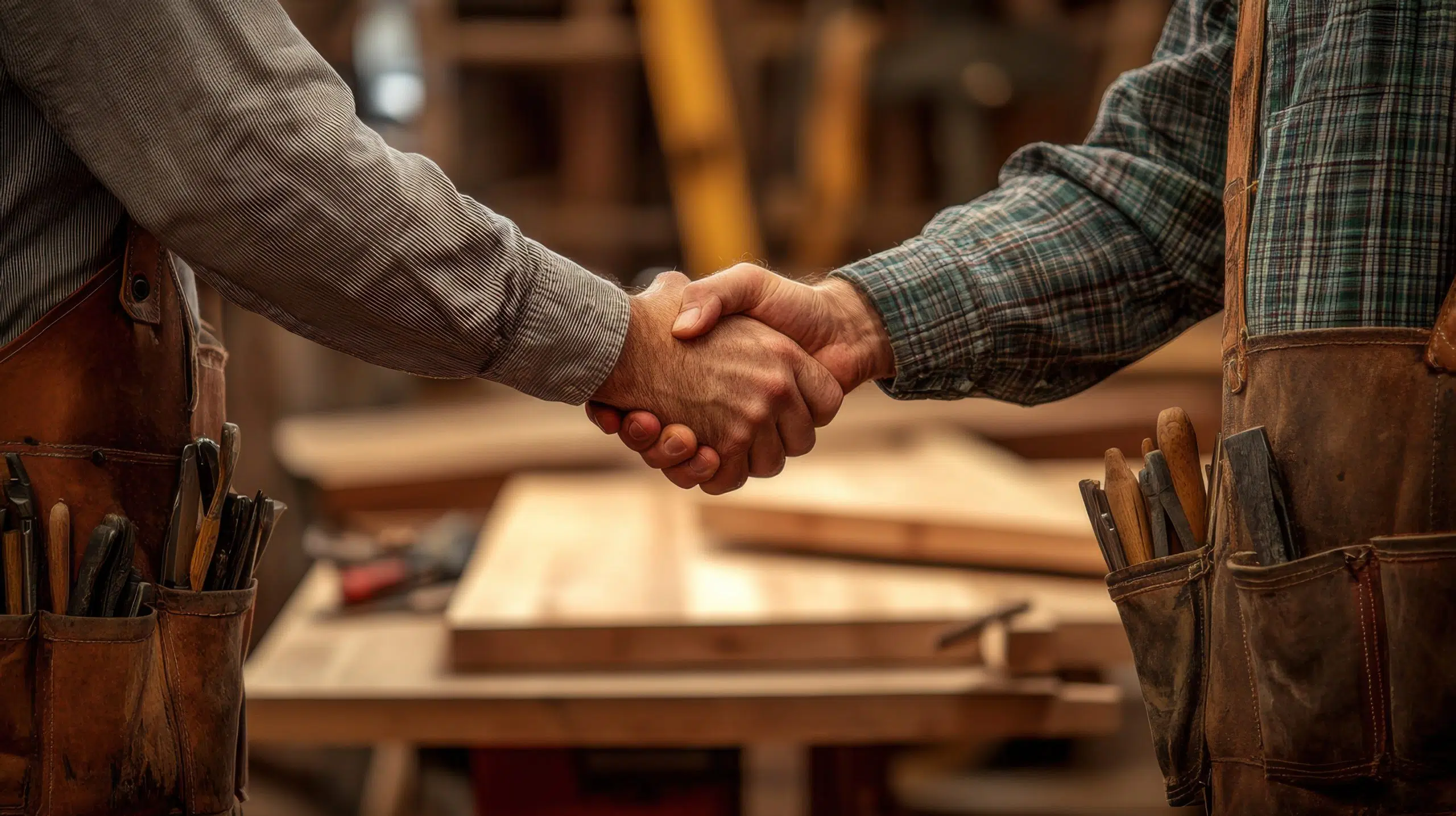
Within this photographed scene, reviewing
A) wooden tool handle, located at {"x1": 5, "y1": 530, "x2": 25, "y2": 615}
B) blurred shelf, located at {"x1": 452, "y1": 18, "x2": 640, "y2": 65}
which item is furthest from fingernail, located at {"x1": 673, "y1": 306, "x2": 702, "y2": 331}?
blurred shelf, located at {"x1": 452, "y1": 18, "x2": 640, "y2": 65}

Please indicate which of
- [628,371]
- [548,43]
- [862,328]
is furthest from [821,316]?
[548,43]

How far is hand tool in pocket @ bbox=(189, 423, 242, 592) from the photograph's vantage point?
Answer: 4.58 feet

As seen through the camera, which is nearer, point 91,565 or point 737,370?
point 91,565

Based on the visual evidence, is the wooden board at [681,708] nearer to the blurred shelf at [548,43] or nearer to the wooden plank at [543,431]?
the wooden plank at [543,431]

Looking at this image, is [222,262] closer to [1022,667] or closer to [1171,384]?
[1022,667]

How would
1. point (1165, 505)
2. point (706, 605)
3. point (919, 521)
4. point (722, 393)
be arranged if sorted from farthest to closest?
point (919, 521), point (706, 605), point (722, 393), point (1165, 505)

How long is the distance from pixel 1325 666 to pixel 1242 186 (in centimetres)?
49

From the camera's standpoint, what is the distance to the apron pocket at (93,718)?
129cm

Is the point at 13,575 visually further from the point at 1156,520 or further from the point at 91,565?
the point at 1156,520

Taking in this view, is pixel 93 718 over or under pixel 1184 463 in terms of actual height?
under

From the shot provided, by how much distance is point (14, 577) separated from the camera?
129cm

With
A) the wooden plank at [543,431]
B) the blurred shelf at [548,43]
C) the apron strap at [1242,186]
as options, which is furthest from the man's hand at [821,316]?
the blurred shelf at [548,43]

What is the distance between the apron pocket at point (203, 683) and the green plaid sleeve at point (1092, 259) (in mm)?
919

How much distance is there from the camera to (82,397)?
133 cm
